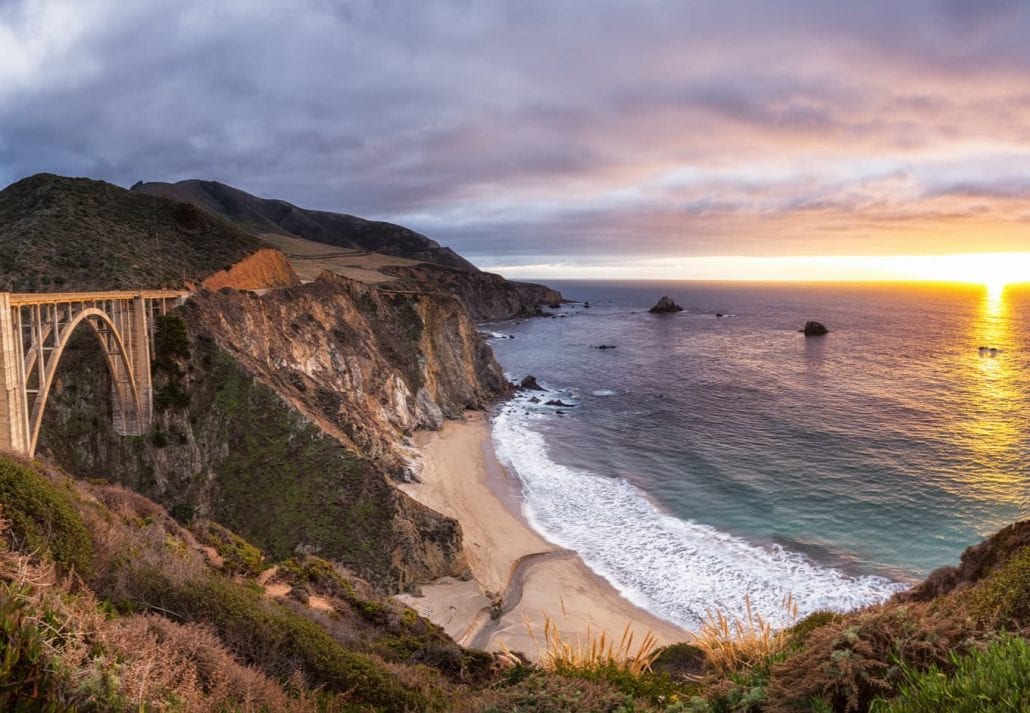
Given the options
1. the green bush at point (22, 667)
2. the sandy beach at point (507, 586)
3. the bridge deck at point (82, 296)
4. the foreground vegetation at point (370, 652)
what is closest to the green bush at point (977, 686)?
the foreground vegetation at point (370, 652)

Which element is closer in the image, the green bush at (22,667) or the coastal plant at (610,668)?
the green bush at (22,667)

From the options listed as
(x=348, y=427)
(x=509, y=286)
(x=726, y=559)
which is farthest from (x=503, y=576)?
(x=509, y=286)

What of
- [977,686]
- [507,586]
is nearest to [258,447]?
[507,586]

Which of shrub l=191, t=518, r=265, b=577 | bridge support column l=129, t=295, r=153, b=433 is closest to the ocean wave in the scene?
shrub l=191, t=518, r=265, b=577

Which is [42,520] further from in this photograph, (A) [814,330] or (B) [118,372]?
(A) [814,330]

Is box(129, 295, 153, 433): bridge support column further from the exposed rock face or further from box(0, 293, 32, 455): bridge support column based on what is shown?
the exposed rock face

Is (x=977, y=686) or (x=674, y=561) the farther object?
(x=674, y=561)

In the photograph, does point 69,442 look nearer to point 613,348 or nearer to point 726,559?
point 726,559

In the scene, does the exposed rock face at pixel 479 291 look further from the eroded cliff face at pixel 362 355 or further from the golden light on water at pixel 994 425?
the golden light on water at pixel 994 425
